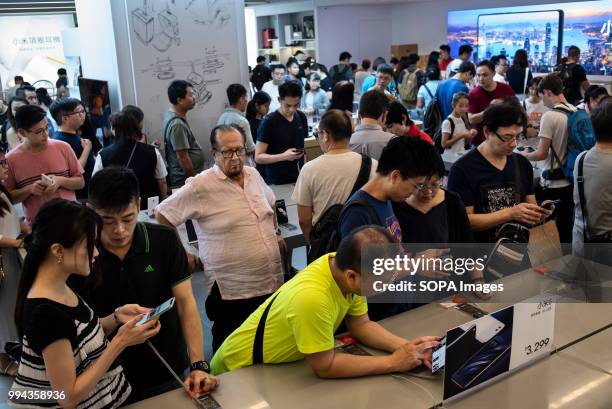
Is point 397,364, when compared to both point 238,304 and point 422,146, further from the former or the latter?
point 238,304

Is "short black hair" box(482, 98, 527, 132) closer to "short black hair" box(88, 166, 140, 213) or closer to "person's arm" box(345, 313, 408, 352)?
"person's arm" box(345, 313, 408, 352)

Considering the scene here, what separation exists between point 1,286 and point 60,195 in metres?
0.76

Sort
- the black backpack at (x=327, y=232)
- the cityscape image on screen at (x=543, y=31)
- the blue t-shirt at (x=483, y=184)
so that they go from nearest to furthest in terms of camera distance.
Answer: the black backpack at (x=327, y=232)
the blue t-shirt at (x=483, y=184)
the cityscape image on screen at (x=543, y=31)

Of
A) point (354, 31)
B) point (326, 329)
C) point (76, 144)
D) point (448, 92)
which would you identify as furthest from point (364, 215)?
point (354, 31)

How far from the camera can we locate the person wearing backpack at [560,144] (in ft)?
13.1

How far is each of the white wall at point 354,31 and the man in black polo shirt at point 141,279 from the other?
13.3 meters

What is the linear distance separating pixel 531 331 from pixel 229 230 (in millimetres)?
1366

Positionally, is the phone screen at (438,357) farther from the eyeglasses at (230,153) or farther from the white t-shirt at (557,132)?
the white t-shirt at (557,132)

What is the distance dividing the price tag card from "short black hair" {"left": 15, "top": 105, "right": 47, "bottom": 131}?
289 cm

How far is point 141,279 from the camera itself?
6.58 ft

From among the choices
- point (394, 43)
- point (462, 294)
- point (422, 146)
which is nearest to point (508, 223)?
point (462, 294)

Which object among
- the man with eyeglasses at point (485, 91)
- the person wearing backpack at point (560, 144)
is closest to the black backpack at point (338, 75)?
the man with eyeglasses at point (485, 91)

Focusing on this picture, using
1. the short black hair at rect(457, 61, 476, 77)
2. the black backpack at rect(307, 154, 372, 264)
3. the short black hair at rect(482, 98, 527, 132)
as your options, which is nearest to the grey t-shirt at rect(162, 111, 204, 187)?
the black backpack at rect(307, 154, 372, 264)

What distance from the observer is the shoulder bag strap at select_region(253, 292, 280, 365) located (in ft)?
6.22
